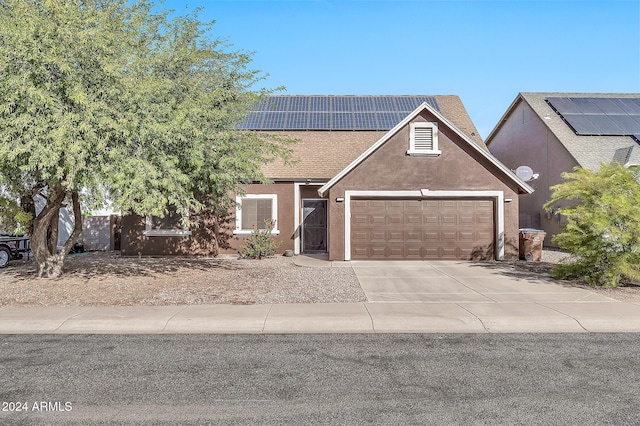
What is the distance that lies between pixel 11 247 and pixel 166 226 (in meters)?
5.43

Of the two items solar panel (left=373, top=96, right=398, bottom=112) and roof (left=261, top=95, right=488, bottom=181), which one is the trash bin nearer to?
roof (left=261, top=95, right=488, bottom=181)

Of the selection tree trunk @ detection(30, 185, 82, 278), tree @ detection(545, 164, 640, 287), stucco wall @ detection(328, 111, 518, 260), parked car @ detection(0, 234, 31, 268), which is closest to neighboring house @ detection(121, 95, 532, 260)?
stucco wall @ detection(328, 111, 518, 260)

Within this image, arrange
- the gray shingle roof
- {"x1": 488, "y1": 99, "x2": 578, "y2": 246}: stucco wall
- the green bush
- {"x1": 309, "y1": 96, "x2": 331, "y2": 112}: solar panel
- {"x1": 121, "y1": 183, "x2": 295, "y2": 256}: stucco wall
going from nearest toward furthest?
the green bush, {"x1": 121, "y1": 183, "x2": 295, "y2": 256}: stucco wall, the gray shingle roof, {"x1": 488, "y1": 99, "x2": 578, "y2": 246}: stucco wall, {"x1": 309, "y1": 96, "x2": 331, "y2": 112}: solar panel

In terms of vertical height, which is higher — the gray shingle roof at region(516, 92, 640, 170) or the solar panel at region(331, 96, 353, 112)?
the solar panel at region(331, 96, 353, 112)

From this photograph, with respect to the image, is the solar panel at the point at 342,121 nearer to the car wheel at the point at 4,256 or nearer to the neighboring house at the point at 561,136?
the neighboring house at the point at 561,136

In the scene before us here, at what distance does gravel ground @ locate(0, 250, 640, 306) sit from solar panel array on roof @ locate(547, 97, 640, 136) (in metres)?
10.2

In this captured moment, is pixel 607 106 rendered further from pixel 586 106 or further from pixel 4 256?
pixel 4 256

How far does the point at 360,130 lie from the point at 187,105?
12.1m

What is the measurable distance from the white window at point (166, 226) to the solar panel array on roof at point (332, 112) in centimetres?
534

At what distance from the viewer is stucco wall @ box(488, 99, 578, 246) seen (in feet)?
67.0

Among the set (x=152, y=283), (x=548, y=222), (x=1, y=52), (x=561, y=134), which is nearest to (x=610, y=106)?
(x=561, y=134)

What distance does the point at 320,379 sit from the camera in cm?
484

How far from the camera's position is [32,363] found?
537cm

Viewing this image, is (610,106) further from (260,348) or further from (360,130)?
(260,348)
